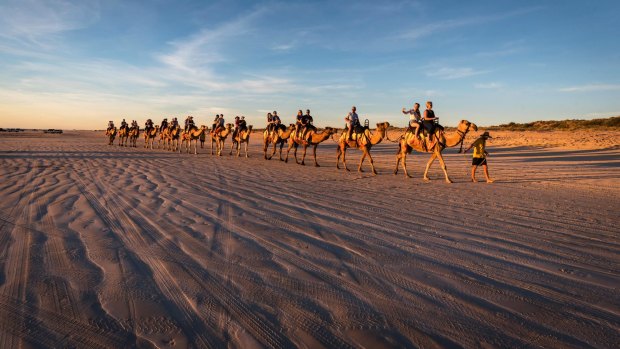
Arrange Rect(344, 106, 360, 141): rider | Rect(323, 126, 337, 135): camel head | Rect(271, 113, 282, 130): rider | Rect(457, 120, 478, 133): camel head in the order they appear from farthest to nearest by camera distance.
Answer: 1. Rect(271, 113, 282, 130): rider
2. Rect(323, 126, 337, 135): camel head
3. Rect(344, 106, 360, 141): rider
4. Rect(457, 120, 478, 133): camel head

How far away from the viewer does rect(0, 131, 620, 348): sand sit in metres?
2.71

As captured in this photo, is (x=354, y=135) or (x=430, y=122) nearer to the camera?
(x=430, y=122)

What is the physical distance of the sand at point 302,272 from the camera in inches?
106

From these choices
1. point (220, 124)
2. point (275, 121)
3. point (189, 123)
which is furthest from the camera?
point (189, 123)

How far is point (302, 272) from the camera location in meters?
3.76

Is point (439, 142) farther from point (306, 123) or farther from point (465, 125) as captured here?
point (306, 123)

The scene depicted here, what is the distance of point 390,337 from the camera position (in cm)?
266

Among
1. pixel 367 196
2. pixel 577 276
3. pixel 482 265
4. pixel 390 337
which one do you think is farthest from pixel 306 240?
pixel 367 196

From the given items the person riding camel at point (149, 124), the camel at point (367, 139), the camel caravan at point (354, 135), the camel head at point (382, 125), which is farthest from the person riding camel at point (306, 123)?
the person riding camel at point (149, 124)

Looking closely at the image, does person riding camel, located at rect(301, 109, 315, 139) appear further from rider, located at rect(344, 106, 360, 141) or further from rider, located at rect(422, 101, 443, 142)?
rider, located at rect(422, 101, 443, 142)

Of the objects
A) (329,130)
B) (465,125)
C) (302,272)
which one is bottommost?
(302,272)

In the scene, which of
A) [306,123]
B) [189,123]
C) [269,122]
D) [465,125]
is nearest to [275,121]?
[269,122]

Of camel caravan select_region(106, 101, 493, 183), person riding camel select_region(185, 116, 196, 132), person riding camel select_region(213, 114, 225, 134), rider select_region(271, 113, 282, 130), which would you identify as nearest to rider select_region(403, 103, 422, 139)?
camel caravan select_region(106, 101, 493, 183)

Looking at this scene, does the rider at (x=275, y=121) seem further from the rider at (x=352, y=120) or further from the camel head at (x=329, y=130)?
the rider at (x=352, y=120)
